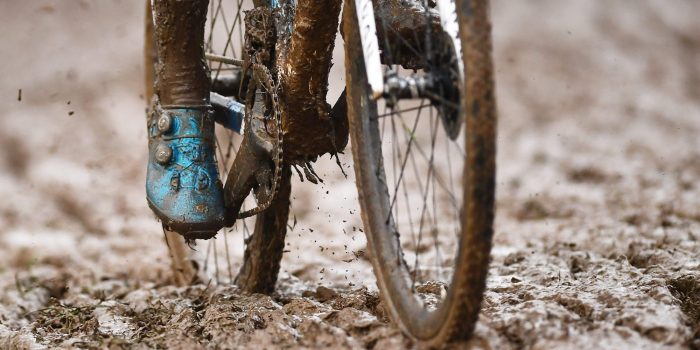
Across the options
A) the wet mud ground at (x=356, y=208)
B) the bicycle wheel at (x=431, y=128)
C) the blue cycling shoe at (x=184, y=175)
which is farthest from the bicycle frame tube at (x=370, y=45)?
the blue cycling shoe at (x=184, y=175)

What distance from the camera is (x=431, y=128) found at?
1.89 metres

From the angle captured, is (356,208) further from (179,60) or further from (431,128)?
(431,128)

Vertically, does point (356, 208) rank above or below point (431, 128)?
below

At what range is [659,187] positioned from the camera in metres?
5.23

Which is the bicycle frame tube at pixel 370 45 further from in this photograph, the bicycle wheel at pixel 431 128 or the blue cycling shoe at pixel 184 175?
the blue cycling shoe at pixel 184 175

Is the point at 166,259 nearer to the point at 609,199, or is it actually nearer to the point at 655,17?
the point at 609,199

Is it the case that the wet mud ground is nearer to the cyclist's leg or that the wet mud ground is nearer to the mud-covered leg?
the cyclist's leg

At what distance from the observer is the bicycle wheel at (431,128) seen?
150 centimetres

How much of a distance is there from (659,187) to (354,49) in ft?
12.5

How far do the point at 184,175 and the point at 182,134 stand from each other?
123mm

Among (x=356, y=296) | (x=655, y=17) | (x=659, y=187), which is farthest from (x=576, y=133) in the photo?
(x=356, y=296)

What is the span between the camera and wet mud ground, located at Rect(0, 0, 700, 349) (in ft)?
6.81

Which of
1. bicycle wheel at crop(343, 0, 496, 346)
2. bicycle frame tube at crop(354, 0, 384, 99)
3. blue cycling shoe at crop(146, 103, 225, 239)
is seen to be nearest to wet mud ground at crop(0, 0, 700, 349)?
bicycle wheel at crop(343, 0, 496, 346)

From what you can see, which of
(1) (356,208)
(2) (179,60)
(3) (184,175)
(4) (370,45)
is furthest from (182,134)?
(1) (356,208)
